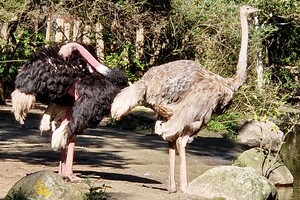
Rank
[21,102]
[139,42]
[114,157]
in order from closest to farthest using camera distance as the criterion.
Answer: [21,102]
[114,157]
[139,42]

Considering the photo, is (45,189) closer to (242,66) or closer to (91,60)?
(91,60)

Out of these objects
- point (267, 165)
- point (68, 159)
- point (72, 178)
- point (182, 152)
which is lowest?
point (267, 165)

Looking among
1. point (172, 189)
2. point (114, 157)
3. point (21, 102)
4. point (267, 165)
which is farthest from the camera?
point (267, 165)

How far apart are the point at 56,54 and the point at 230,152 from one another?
6.77 metres

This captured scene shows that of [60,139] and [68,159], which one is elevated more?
[60,139]

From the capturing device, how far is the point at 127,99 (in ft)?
26.7

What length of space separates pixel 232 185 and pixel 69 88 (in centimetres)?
219

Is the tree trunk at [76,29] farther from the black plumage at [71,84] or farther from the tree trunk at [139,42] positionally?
the black plumage at [71,84]

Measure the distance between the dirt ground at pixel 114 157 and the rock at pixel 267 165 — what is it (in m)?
0.59

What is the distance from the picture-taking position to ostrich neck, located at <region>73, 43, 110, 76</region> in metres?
8.35

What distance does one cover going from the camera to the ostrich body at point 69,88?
8125 millimetres

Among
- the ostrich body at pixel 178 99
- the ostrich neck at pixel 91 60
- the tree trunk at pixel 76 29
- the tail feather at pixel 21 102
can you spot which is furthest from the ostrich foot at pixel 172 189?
the tree trunk at pixel 76 29

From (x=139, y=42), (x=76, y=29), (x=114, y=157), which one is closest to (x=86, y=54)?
(x=114, y=157)

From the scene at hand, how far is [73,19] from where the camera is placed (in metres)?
17.7
